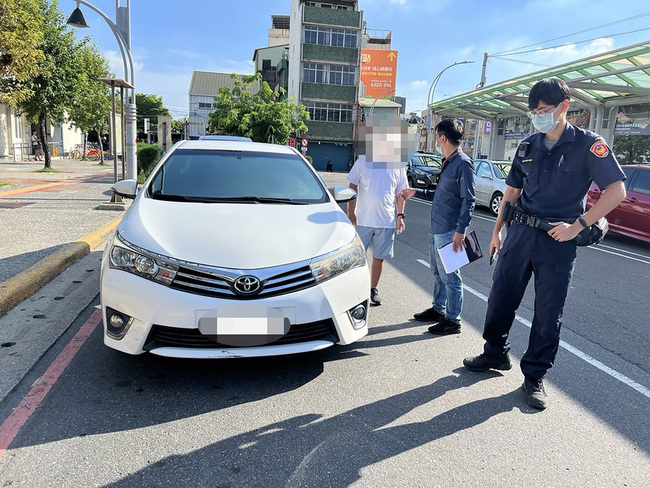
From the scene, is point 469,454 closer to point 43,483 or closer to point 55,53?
point 43,483

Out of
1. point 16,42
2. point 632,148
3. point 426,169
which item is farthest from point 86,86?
point 632,148

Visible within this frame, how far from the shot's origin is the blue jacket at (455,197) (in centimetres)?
388

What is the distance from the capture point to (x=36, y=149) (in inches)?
1176

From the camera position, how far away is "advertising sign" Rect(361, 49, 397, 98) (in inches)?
2023

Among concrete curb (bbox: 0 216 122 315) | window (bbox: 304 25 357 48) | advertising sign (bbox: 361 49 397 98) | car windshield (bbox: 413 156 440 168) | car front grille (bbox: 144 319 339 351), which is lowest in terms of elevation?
concrete curb (bbox: 0 216 122 315)

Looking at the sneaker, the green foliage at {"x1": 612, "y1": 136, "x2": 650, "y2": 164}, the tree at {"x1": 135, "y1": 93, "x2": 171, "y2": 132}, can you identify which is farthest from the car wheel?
the tree at {"x1": 135, "y1": 93, "x2": 171, "y2": 132}

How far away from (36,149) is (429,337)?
32.6 meters

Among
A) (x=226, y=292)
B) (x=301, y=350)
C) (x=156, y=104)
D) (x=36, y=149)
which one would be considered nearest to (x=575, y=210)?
(x=301, y=350)

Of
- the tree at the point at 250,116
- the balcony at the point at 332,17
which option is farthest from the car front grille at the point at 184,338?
the balcony at the point at 332,17

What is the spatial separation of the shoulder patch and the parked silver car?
429 inches

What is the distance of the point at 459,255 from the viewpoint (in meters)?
3.91

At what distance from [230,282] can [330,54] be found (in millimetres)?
46649

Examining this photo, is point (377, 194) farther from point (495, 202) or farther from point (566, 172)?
point (495, 202)

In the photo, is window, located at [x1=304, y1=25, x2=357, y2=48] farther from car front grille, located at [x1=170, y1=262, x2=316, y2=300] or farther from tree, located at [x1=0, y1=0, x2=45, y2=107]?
car front grille, located at [x1=170, y1=262, x2=316, y2=300]
